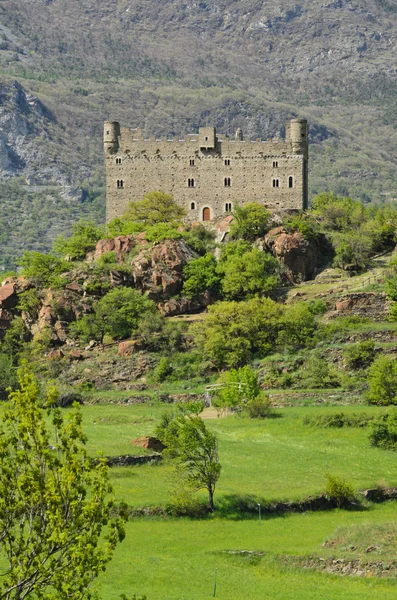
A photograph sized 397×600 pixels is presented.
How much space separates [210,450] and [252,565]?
461 inches

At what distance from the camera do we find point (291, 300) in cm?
10125

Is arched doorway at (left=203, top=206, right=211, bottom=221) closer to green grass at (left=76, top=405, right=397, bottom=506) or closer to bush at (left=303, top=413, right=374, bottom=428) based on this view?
green grass at (left=76, top=405, right=397, bottom=506)

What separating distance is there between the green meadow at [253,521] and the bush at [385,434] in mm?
639

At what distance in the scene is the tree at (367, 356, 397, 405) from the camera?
267 ft

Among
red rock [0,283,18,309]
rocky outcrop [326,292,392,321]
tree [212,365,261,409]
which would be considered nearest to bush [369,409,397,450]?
tree [212,365,261,409]

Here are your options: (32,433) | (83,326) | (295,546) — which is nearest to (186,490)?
(295,546)

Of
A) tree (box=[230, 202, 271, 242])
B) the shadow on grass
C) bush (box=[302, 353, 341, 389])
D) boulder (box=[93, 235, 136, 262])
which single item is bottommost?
the shadow on grass

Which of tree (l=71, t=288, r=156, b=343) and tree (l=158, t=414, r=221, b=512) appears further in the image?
tree (l=71, t=288, r=156, b=343)

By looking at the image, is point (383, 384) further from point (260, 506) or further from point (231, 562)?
point (231, 562)

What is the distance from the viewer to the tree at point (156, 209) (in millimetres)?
114312

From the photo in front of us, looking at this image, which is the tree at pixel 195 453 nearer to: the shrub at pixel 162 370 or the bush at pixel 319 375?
the bush at pixel 319 375

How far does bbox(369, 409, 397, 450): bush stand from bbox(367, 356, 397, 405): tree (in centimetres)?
882

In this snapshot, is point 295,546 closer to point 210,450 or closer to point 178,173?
point 210,450

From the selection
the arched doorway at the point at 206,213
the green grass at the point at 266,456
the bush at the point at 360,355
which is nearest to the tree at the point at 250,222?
the arched doorway at the point at 206,213
